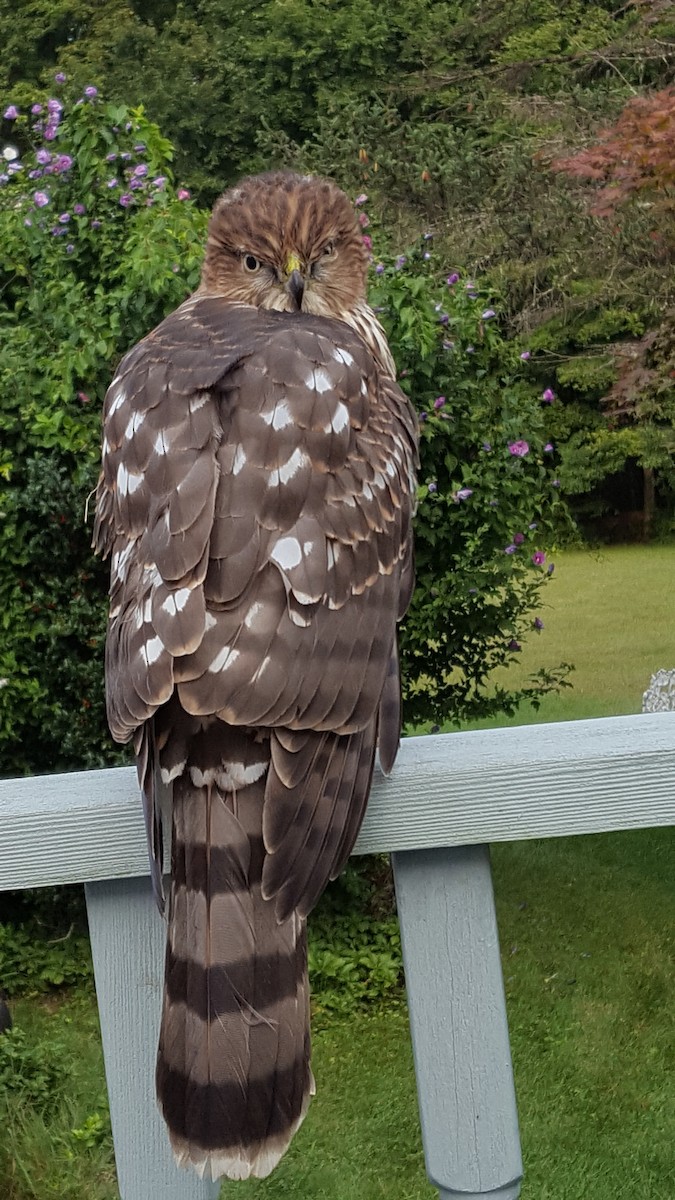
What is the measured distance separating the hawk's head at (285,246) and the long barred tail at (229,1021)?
154 centimetres

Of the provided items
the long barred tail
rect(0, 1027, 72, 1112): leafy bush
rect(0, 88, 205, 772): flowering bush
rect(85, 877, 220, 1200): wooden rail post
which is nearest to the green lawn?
rect(0, 1027, 72, 1112): leafy bush

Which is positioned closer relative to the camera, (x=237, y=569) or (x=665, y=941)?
(x=237, y=569)

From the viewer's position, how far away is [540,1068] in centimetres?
414

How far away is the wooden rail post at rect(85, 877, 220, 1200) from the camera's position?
1.34 meters

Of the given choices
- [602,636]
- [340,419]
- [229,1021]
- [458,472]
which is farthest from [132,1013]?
Result: [602,636]

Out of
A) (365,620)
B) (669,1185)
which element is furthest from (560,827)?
(669,1185)

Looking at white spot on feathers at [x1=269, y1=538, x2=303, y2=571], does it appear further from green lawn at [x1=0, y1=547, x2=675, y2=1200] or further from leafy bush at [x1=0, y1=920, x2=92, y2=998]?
leafy bush at [x1=0, y1=920, x2=92, y2=998]

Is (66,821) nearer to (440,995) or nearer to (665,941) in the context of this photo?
(440,995)

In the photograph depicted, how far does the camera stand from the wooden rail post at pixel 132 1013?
1342 millimetres

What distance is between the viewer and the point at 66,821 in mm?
1326

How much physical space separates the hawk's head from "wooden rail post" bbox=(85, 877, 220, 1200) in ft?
4.87

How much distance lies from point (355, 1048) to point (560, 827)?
3305 millimetres

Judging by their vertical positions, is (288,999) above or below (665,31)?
above

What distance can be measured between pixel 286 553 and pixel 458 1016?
55 centimetres
